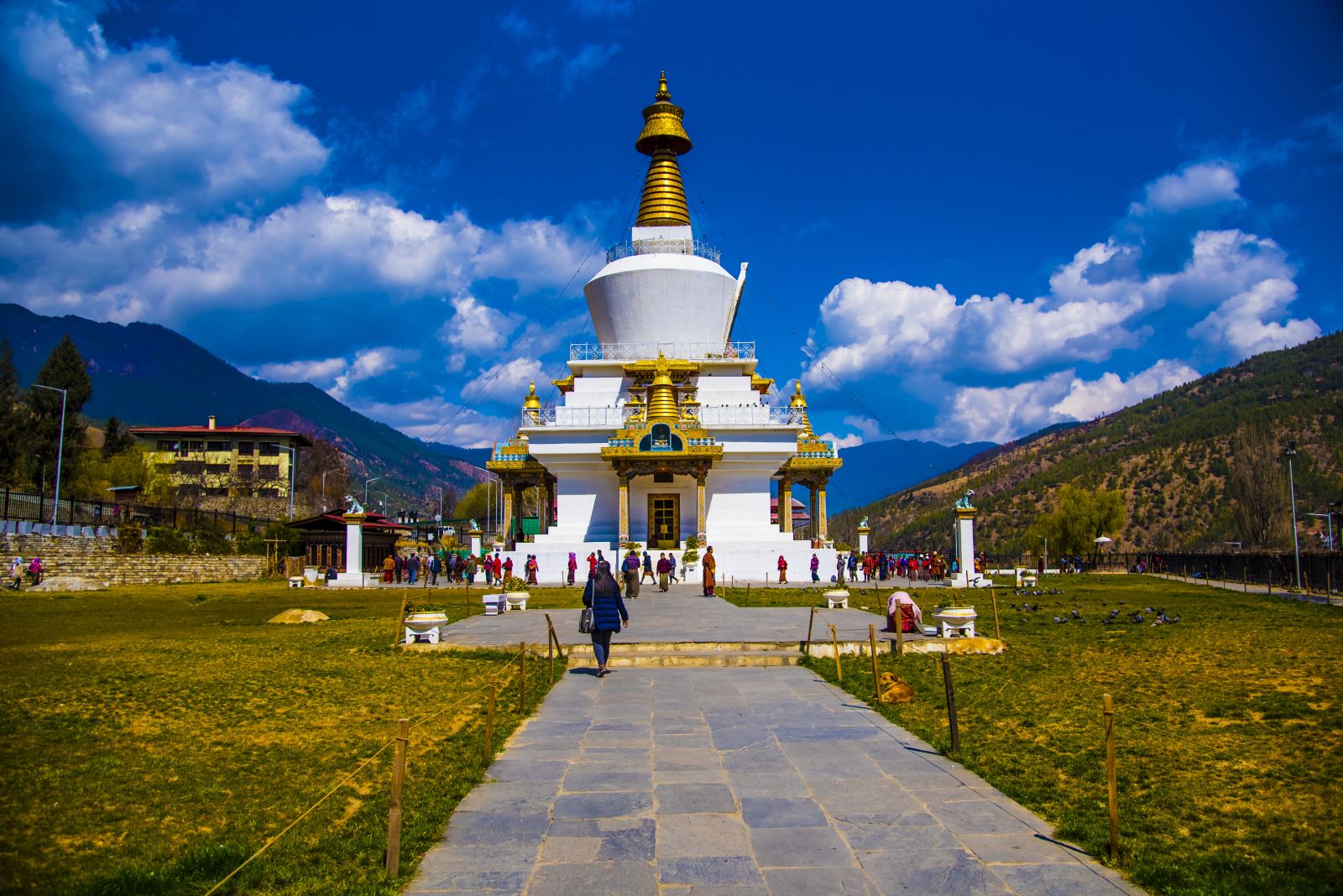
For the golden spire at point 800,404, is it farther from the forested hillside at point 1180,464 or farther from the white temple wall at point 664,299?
the forested hillside at point 1180,464

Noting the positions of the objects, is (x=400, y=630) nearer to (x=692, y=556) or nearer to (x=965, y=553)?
(x=692, y=556)

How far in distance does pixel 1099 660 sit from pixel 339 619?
1670 cm

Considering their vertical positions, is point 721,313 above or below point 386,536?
above

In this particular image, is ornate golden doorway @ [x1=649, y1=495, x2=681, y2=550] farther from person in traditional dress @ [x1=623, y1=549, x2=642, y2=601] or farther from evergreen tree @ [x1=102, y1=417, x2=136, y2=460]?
evergreen tree @ [x1=102, y1=417, x2=136, y2=460]

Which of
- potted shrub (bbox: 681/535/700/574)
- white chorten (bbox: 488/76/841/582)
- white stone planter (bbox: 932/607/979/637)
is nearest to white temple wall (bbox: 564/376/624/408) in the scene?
white chorten (bbox: 488/76/841/582)

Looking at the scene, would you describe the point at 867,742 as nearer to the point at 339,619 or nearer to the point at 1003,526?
the point at 339,619

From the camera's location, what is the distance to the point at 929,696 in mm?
12219

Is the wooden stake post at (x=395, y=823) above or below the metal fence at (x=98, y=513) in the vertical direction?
below

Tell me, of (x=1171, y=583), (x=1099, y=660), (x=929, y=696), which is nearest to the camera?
(x=929, y=696)

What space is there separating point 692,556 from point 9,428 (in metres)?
38.5

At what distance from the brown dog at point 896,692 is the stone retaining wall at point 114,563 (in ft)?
109

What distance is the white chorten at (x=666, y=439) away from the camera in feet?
120

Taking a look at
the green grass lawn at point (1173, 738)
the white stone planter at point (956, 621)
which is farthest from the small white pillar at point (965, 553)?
the white stone planter at point (956, 621)

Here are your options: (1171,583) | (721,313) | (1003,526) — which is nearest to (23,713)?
(721,313)
